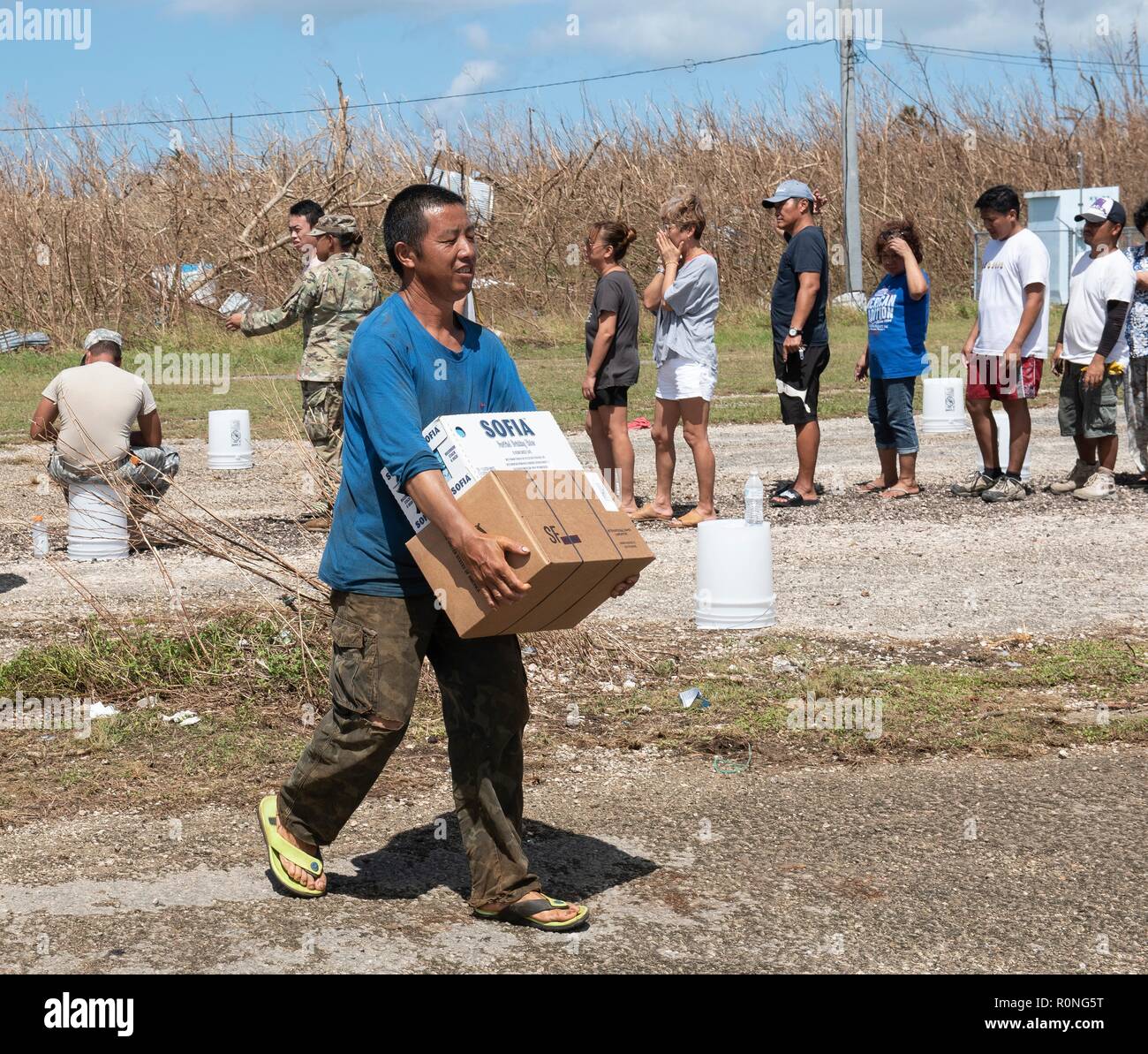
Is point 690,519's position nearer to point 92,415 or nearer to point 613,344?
point 613,344

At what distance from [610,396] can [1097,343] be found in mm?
3562

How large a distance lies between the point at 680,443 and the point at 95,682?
31.7 feet

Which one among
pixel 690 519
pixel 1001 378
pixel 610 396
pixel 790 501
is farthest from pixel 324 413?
pixel 1001 378

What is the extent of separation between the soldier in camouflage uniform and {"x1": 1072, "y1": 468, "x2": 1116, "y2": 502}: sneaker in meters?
5.19

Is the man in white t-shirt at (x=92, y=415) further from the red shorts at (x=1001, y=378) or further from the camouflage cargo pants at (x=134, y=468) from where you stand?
the red shorts at (x=1001, y=378)

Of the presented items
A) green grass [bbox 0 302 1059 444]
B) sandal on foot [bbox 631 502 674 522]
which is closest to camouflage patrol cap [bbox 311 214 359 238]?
sandal on foot [bbox 631 502 674 522]

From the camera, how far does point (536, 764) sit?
565 centimetres

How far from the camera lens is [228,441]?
44.5 feet

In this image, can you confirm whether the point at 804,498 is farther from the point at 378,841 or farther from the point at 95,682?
the point at 378,841

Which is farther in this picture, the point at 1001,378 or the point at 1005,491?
the point at 1005,491

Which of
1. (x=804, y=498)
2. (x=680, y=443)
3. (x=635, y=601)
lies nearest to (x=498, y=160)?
(x=680, y=443)

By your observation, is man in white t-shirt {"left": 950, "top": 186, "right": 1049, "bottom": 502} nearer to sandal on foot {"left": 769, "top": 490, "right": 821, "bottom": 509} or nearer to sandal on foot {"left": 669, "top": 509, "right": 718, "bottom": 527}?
sandal on foot {"left": 769, "top": 490, "right": 821, "bottom": 509}

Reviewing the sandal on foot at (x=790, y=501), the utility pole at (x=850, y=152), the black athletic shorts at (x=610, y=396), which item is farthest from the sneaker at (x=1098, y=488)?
the utility pole at (x=850, y=152)

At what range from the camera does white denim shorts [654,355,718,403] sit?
33.0 feet
